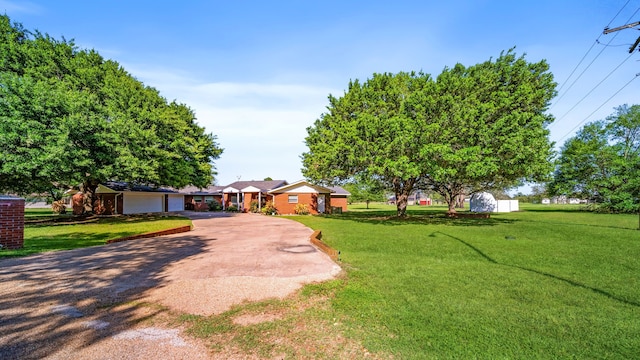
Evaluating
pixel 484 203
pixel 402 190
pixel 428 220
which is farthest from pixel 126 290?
pixel 484 203

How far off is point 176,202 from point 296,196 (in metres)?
19.3

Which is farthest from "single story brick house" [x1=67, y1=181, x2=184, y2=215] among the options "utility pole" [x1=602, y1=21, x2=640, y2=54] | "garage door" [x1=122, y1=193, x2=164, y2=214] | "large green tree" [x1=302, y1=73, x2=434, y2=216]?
"utility pole" [x1=602, y1=21, x2=640, y2=54]

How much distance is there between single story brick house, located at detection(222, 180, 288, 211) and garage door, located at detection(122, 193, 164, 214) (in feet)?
27.4

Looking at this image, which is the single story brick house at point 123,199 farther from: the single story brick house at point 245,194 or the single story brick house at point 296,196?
the single story brick house at point 296,196

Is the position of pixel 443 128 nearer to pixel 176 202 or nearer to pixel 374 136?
pixel 374 136

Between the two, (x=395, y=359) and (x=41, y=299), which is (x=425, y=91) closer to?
(x=395, y=359)

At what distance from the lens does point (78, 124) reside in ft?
53.8

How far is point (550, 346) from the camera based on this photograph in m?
3.74

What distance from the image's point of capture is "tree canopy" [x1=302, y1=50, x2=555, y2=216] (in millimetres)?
18250

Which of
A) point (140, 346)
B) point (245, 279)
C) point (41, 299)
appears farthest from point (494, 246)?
point (41, 299)

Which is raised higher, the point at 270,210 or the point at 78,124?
the point at 78,124

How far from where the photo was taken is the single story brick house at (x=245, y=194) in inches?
1495

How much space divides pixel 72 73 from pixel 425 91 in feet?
85.1

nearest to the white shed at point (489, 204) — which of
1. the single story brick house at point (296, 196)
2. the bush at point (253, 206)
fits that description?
the single story brick house at point (296, 196)
